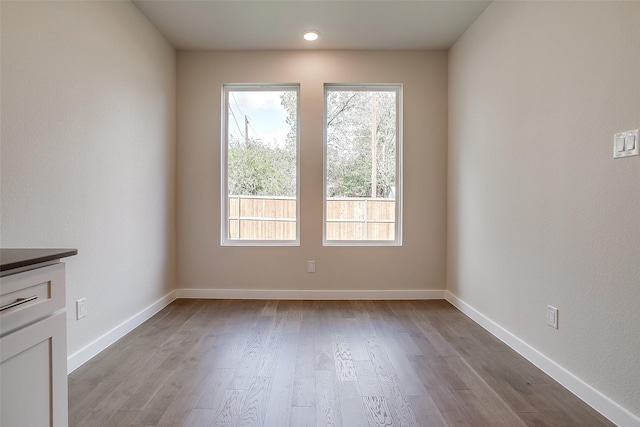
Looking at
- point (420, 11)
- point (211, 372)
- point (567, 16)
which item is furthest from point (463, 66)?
point (211, 372)

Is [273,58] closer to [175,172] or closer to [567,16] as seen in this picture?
[175,172]

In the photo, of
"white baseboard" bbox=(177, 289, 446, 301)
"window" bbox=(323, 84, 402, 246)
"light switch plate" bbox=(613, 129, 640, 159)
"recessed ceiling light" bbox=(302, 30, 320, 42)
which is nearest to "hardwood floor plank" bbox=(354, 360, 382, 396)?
"white baseboard" bbox=(177, 289, 446, 301)

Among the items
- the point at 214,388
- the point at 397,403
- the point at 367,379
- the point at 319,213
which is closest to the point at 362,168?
the point at 319,213

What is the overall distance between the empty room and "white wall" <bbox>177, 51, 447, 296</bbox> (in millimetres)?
23

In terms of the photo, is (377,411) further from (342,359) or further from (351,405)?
(342,359)

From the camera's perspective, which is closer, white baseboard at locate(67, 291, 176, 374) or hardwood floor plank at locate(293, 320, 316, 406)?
hardwood floor plank at locate(293, 320, 316, 406)

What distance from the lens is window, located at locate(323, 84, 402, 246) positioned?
133 inches

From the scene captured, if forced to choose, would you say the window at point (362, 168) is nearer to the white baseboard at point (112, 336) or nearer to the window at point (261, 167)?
the window at point (261, 167)

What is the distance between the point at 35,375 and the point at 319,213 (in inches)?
99.0

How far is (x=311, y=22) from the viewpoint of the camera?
273 centimetres

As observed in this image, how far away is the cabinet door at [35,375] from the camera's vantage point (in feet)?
2.92

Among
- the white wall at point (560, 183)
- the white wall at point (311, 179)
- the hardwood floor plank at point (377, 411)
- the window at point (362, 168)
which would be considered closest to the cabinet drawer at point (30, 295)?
the hardwood floor plank at point (377, 411)

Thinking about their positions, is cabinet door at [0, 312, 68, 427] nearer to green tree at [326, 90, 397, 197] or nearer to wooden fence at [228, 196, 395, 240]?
wooden fence at [228, 196, 395, 240]

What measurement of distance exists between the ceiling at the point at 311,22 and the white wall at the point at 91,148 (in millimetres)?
305
